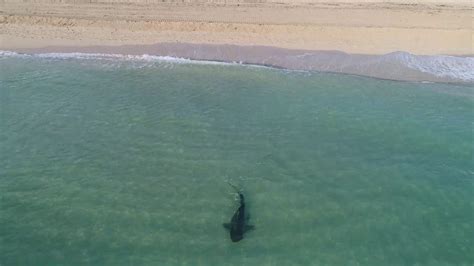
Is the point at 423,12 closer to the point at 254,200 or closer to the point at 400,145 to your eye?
the point at 400,145

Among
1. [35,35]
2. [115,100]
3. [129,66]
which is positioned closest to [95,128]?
[115,100]

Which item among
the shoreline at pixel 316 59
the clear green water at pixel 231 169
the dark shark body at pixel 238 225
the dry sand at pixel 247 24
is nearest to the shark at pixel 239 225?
the dark shark body at pixel 238 225

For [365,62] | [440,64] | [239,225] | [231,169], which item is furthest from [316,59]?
[239,225]

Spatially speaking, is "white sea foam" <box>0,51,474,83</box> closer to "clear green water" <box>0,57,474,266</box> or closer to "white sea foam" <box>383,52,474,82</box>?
"white sea foam" <box>383,52,474,82</box>

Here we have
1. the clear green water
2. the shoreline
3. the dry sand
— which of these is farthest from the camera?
the dry sand

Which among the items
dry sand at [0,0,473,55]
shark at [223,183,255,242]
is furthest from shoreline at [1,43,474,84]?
shark at [223,183,255,242]

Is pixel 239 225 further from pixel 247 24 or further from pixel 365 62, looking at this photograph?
pixel 247 24
